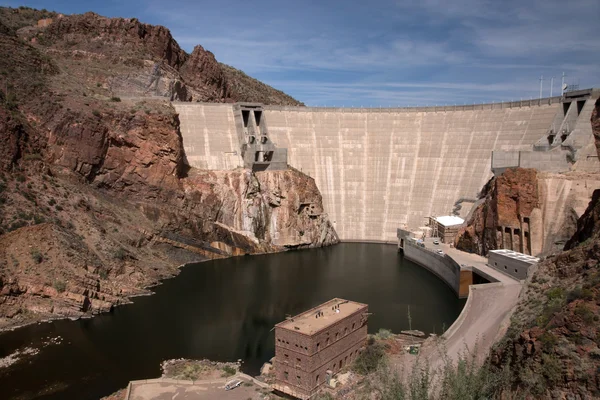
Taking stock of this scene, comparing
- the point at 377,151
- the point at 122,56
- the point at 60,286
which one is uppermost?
the point at 122,56

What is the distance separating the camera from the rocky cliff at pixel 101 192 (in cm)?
3469

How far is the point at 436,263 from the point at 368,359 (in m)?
21.0

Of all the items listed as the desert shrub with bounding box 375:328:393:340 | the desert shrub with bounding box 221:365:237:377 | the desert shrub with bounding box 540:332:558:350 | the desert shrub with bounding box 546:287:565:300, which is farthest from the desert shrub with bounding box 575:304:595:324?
the desert shrub with bounding box 221:365:237:377

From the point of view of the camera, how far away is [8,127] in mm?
42094

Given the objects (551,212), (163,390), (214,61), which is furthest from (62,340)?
(214,61)

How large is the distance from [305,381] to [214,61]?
62.5 m

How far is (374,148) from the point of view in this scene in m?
59.0

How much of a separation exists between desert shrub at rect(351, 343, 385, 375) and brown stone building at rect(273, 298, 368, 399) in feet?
1.60

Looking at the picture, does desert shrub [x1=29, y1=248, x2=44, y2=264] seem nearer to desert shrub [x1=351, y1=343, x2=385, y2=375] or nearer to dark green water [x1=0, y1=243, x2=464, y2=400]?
dark green water [x1=0, y1=243, x2=464, y2=400]

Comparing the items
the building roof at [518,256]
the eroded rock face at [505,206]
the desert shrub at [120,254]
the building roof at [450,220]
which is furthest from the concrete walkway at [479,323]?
the desert shrub at [120,254]

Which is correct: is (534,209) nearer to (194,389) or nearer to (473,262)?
(473,262)

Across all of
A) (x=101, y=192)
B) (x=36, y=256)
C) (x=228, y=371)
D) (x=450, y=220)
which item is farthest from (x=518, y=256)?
(x=101, y=192)

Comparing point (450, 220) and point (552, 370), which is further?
point (450, 220)

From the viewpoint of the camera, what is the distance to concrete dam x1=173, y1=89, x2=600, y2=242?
52469 millimetres
